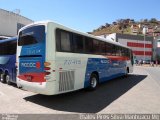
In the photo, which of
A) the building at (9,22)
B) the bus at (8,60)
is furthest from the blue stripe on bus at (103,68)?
the building at (9,22)

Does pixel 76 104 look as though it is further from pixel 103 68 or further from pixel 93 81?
pixel 103 68

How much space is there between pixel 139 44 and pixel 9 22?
48160 mm

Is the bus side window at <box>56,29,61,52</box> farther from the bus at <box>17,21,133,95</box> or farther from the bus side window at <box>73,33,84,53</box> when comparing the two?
the bus side window at <box>73,33,84,53</box>

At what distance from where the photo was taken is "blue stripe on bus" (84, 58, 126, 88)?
404 inches

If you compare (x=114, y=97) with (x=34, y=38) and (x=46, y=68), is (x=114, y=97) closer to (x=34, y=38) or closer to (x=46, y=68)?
(x=46, y=68)

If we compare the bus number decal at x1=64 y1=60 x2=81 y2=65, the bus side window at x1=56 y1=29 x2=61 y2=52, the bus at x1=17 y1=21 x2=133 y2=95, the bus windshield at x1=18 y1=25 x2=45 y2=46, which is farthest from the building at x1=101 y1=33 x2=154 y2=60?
the bus side window at x1=56 y1=29 x2=61 y2=52

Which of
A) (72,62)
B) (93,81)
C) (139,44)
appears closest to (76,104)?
(72,62)

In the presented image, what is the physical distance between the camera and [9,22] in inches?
1196

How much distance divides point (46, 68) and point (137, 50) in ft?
207

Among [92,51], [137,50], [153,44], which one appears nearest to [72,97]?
[92,51]

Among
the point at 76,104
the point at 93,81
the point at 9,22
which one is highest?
the point at 9,22

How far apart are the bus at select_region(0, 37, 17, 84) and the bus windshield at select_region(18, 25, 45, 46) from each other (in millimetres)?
2715

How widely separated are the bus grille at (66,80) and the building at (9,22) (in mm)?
22988

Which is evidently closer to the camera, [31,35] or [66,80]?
[66,80]
